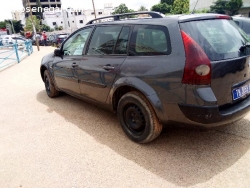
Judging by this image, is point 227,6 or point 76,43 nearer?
point 76,43

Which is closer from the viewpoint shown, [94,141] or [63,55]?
[94,141]

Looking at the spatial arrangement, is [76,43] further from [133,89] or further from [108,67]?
[133,89]

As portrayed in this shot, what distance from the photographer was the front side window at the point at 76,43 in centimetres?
373

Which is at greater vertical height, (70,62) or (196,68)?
(196,68)

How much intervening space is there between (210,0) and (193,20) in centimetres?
5154

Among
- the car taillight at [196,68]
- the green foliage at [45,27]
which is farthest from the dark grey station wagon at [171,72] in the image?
the green foliage at [45,27]

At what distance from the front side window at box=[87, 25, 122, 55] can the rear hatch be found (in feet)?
3.53

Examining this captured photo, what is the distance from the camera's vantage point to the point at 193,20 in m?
2.46

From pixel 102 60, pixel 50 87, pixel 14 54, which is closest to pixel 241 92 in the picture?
pixel 102 60

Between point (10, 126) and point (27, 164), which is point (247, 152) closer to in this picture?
point (27, 164)

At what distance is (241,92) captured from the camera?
2473 millimetres

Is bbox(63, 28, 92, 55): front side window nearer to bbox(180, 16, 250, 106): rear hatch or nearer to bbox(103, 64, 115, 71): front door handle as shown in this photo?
bbox(103, 64, 115, 71): front door handle

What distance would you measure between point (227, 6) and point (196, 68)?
44902 millimetres

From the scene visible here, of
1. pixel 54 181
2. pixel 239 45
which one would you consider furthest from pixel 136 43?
pixel 54 181
